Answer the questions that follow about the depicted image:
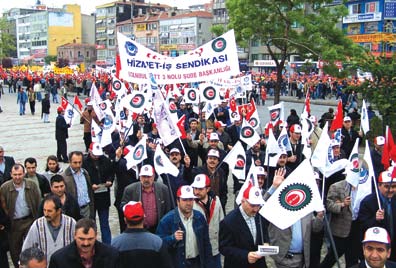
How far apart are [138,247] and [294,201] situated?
1.54 metres

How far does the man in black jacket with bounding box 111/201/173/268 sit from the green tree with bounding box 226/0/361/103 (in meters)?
19.8

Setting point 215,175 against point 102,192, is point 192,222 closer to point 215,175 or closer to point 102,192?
point 215,175

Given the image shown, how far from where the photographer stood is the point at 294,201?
503 cm

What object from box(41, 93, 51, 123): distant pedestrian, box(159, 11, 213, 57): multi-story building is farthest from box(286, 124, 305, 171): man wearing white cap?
box(159, 11, 213, 57): multi-story building

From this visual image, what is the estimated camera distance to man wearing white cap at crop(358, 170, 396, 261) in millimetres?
5707

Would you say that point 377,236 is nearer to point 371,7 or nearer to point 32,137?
point 32,137

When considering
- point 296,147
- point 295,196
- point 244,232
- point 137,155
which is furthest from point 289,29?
point 244,232

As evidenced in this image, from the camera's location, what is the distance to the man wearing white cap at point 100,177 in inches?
308

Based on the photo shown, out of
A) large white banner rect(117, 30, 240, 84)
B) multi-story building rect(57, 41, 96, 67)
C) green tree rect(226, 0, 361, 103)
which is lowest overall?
large white banner rect(117, 30, 240, 84)

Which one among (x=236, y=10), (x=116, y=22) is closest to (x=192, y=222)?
(x=236, y=10)

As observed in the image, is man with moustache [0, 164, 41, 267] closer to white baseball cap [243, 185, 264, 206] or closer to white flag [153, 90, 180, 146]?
white flag [153, 90, 180, 146]

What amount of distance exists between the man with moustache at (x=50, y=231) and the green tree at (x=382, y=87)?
33.5 ft

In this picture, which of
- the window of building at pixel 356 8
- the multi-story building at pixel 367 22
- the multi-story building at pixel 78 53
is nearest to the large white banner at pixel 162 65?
the multi-story building at pixel 367 22

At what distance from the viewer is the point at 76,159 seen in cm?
691
